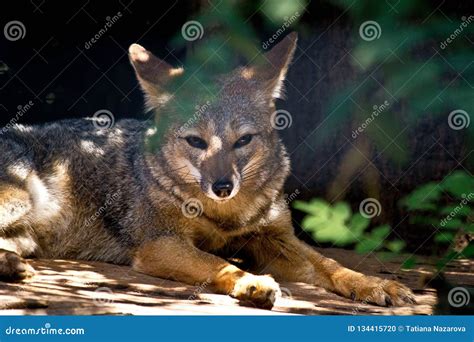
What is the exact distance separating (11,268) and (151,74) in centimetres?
210

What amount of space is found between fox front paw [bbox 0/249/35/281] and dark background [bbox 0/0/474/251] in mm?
2709

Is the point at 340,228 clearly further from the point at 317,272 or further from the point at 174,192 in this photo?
the point at 174,192

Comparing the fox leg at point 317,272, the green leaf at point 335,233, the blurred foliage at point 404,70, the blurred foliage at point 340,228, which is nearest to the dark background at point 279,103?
the blurred foliage at point 404,70

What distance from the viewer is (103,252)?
6.86 metres

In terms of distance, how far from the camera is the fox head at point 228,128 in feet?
19.9

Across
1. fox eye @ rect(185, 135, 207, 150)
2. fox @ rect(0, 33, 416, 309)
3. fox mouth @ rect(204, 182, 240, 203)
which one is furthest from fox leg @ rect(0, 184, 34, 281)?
fox mouth @ rect(204, 182, 240, 203)

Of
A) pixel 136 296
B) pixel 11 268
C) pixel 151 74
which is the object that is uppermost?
pixel 151 74

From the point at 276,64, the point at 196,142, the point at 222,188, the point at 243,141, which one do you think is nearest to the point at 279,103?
the point at 276,64

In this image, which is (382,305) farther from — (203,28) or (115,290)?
(203,28)

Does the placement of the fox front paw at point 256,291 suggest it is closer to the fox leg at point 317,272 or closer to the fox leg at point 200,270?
the fox leg at point 200,270

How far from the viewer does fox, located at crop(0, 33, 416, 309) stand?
6012 mm

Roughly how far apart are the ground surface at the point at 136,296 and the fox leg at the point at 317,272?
10 cm

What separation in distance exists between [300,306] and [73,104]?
4.50 metres

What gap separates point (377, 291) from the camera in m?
5.64
